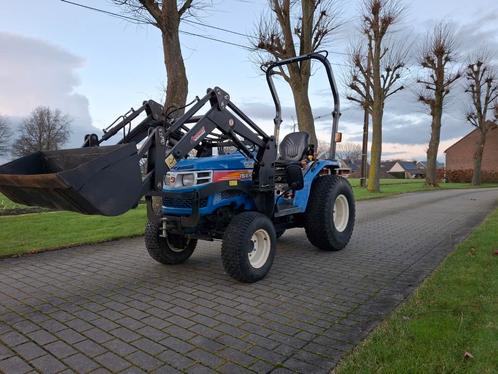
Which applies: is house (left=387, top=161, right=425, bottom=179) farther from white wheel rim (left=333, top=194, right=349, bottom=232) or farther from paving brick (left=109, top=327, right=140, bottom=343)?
paving brick (left=109, top=327, right=140, bottom=343)

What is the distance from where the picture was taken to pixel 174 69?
9.31 metres

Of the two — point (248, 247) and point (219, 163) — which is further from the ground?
point (219, 163)

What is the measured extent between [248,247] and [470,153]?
→ 5803 centimetres

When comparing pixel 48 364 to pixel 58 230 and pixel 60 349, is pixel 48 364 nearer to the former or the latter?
pixel 60 349

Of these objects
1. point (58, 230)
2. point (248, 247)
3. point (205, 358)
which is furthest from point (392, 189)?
point (205, 358)

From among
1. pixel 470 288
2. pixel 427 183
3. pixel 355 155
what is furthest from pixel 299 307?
pixel 355 155

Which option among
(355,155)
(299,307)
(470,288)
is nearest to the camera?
(299,307)

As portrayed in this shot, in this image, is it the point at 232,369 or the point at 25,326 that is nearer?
the point at 232,369

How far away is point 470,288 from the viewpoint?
428 cm

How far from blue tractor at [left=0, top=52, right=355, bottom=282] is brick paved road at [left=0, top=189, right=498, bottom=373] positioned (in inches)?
18.4

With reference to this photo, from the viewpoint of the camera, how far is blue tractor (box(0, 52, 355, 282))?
3.61 m

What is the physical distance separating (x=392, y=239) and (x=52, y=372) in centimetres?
617

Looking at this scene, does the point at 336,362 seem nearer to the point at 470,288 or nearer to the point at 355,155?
the point at 470,288

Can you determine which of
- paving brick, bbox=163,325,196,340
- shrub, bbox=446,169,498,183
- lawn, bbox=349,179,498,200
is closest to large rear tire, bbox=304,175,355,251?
paving brick, bbox=163,325,196,340
